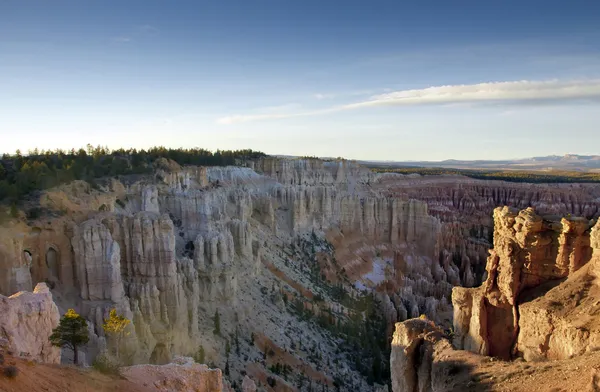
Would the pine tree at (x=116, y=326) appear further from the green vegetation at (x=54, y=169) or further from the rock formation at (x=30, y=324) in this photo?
the green vegetation at (x=54, y=169)

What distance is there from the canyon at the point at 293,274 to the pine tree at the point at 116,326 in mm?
449

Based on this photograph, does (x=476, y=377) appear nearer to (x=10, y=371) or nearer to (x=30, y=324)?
(x=10, y=371)

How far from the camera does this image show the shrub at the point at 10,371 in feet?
29.5

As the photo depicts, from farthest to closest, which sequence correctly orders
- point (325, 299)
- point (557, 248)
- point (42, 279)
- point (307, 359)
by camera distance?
point (325, 299) → point (307, 359) → point (42, 279) → point (557, 248)

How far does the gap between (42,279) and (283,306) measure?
16.0 metres

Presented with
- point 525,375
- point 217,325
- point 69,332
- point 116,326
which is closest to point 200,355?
point 217,325

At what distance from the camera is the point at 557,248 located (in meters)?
13.0

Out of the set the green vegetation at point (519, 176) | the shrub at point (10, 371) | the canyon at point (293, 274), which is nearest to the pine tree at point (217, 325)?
the canyon at point (293, 274)

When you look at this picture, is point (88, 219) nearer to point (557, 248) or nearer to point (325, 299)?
point (557, 248)

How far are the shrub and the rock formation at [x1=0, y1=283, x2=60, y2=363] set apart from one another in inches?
121

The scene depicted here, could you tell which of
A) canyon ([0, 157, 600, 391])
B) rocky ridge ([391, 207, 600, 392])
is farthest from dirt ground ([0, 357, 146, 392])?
rocky ridge ([391, 207, 600, 392])

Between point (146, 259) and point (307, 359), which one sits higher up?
point (146, 259)

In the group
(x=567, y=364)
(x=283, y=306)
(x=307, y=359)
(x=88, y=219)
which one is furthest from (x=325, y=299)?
(x=567, y=364)

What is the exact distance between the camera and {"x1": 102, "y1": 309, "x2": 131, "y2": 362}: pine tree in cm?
1777
